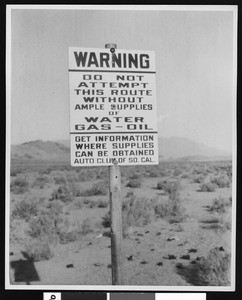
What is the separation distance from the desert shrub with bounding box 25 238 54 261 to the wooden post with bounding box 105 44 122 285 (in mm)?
536

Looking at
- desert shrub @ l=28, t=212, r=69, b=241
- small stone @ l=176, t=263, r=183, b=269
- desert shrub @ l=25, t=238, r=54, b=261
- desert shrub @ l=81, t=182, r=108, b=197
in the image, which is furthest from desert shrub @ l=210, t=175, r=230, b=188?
desert shrub @ l=25, t=238, r=54, b=261

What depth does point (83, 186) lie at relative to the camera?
2.92 metres

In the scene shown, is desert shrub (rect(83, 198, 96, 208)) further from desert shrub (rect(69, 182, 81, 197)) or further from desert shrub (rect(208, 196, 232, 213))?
desert shrub (rect(208, 196, 232, 213))

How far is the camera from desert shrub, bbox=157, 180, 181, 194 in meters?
2.89

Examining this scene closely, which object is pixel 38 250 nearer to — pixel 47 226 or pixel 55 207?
pixel 47 226

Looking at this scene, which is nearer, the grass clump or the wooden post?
the wooden post

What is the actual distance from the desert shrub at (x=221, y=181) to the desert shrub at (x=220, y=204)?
0.11 metres

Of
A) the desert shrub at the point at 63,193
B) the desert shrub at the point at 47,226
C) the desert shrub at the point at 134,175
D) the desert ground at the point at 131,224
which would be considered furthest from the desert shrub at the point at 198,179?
the desert shrub at the point at 47,226

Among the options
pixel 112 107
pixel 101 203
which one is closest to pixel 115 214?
pixel 101 203

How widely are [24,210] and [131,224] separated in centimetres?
88

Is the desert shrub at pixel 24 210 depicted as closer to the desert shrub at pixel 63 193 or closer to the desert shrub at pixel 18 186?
the desert shrub at pixel 18 186

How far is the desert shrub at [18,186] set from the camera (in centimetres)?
289

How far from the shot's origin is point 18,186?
114 inches
